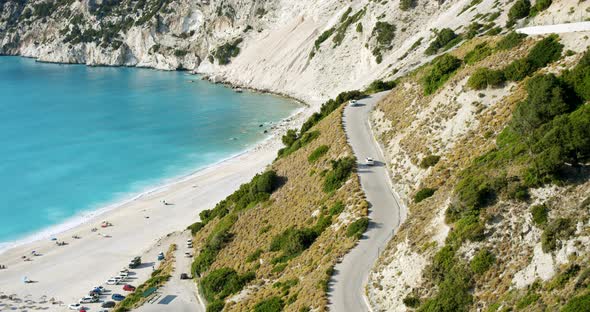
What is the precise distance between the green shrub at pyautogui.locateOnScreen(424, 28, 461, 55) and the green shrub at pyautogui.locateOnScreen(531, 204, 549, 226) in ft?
145

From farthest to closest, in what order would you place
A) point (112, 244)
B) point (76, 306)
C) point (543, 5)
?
1. point (112, 244)
2. point (76, 306)
3. point (543, 5)

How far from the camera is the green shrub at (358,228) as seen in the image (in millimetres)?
29453

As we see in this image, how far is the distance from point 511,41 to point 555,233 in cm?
1934

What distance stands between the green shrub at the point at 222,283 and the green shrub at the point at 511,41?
20.7 meters

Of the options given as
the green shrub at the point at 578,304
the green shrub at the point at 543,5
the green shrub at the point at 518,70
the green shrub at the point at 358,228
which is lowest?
the green shrub at the point at 358,228

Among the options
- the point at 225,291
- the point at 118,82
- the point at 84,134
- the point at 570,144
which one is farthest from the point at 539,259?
the point at 118,82

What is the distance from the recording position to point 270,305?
27828mm

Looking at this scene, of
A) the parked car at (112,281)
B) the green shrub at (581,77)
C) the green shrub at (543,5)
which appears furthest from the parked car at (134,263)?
the green shrub at (543,5)

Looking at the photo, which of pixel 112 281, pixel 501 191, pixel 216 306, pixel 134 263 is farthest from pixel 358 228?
pixel 134 263

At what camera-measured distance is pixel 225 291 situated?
3356 centimetres

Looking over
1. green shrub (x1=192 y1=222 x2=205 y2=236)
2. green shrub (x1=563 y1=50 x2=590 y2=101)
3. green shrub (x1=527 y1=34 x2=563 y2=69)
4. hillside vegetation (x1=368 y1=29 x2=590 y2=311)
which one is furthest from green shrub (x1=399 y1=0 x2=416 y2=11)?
green shrub (x1=563 y1=50 x2=590 y2=101)

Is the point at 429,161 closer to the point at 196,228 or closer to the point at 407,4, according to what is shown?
the point at 196,228

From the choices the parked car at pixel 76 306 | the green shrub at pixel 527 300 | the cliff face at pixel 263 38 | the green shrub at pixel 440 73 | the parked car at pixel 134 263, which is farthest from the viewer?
the cliff face at pixel 263 38

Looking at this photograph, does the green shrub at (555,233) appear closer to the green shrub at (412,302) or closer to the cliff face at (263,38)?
the green shrub at (412,302)
